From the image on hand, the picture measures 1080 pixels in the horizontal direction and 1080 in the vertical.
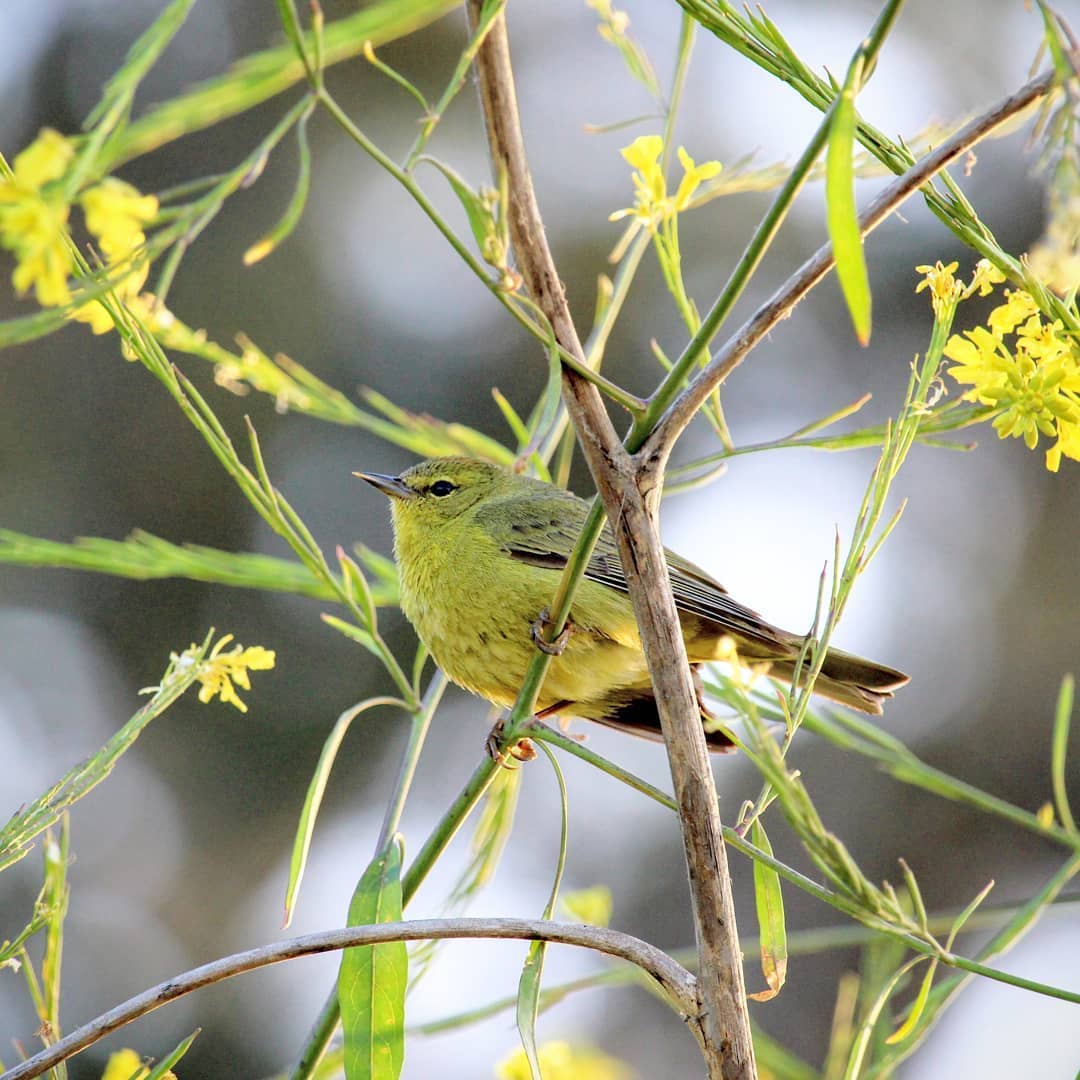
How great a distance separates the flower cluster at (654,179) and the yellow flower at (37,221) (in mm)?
866

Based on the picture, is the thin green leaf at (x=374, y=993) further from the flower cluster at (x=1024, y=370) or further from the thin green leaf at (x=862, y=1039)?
the flower cluster at (x=1024, y=370)

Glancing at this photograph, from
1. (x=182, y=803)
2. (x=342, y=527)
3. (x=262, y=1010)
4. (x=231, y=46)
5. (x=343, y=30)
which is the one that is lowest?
(x=262, y=1010)

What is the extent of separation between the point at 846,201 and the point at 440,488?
3416 millimetres

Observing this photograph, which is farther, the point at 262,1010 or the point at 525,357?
the point at 525,357

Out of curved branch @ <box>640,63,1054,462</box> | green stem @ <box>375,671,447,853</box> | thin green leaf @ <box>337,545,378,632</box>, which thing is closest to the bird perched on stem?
thin green leaf @ <box>337,545,378,632</box>

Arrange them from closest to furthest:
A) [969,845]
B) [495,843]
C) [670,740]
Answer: [670,740] → [495,843] → [969,845]

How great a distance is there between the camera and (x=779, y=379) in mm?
8930

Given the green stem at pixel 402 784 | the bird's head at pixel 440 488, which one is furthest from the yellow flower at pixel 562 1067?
the bird's head at pixel 440 488

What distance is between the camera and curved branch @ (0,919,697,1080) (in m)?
1.26

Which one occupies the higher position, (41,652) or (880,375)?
(880,375)

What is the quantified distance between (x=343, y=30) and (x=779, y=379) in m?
7.76

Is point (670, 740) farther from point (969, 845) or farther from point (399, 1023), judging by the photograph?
point (969, 845)

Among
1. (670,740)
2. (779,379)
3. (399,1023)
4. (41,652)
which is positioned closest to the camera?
(670,740)

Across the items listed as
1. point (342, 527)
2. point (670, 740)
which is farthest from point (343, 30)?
point (342, 527)
